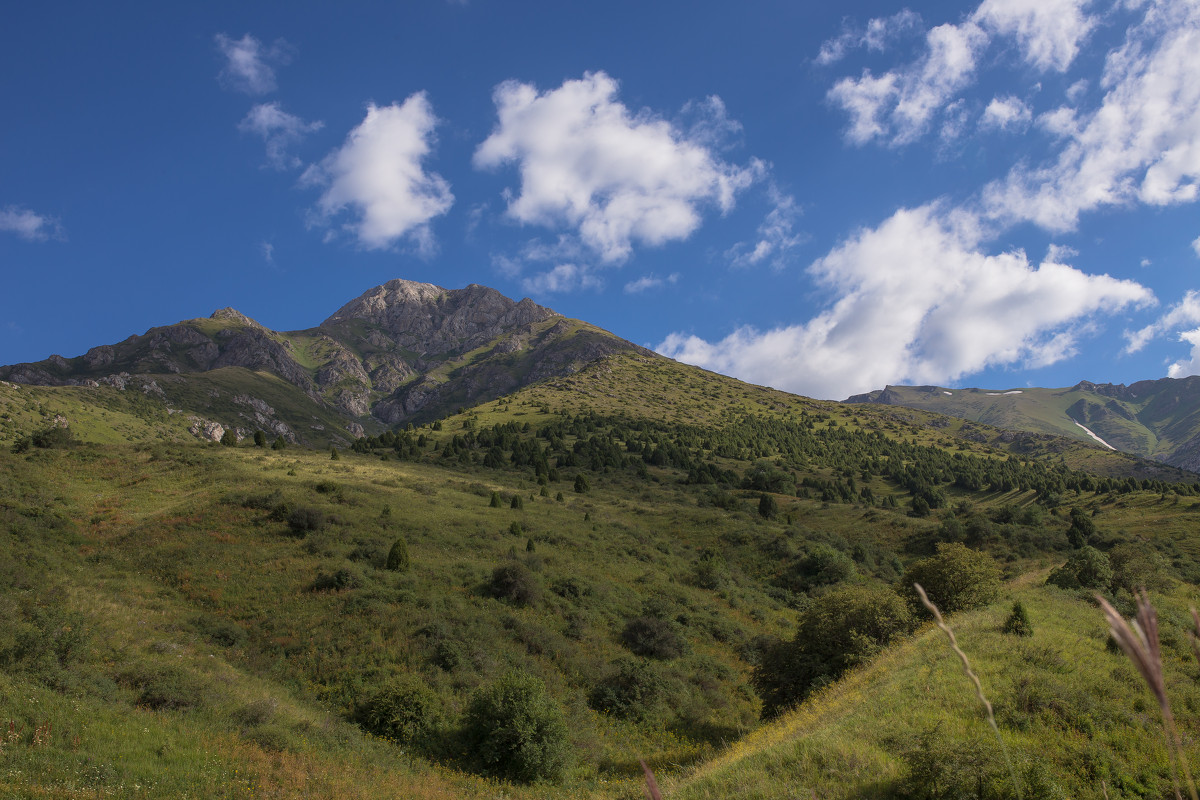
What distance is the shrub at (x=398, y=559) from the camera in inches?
1252

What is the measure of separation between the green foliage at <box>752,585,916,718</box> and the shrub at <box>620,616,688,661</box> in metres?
7.26

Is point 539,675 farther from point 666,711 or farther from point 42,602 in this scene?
point 42,602

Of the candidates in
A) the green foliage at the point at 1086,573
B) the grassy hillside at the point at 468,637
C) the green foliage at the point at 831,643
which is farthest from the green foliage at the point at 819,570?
the green foliage at the point at 831,643

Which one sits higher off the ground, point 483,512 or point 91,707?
point 483,512

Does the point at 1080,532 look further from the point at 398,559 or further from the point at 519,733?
the point at 398,559

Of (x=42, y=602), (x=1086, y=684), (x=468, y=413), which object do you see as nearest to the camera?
(x=1086, y=684)

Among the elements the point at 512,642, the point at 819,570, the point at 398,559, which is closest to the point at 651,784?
the point at 512,642

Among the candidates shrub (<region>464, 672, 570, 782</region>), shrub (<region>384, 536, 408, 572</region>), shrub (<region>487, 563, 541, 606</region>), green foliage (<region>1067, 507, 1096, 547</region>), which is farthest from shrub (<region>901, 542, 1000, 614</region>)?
green foliage (<region>1067, 507, 1096, 547</region>)

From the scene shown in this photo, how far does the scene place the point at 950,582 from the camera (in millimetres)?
23406

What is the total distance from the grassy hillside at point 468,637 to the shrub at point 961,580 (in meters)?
0.96

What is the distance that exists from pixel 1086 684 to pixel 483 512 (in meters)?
41.9

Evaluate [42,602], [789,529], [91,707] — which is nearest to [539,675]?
[91,707]

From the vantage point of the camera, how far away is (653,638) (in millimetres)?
29016

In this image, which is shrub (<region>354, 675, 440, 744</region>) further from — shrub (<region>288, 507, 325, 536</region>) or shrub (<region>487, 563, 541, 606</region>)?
shrub (<region>288, 507, 325, 536</region>)
